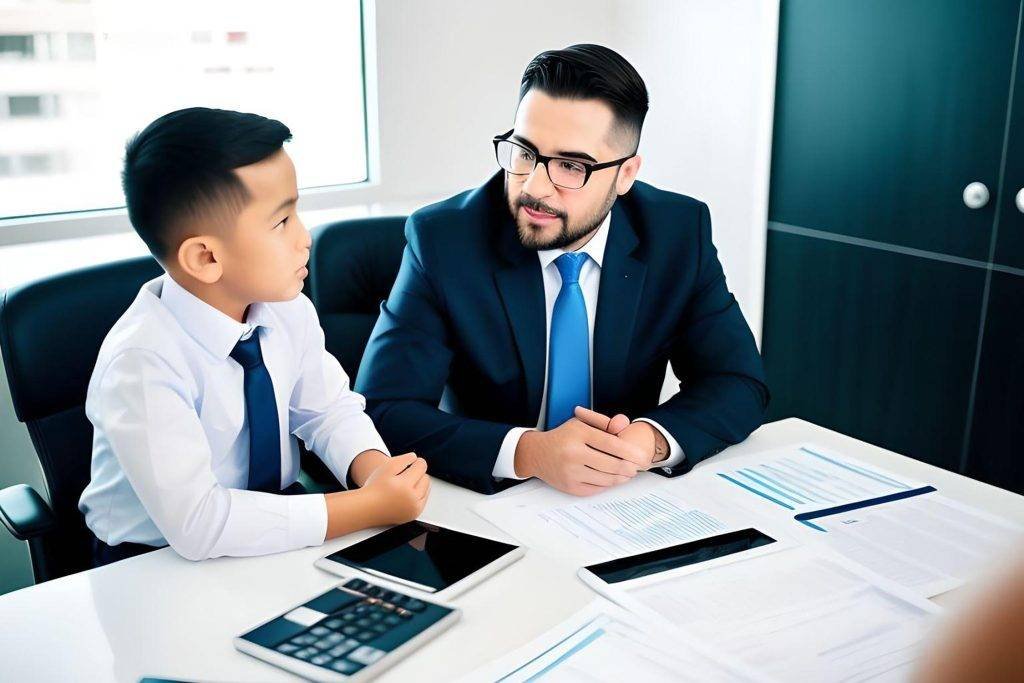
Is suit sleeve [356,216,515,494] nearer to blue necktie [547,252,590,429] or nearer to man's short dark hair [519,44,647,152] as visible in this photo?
blue necktie [547,252,590,429]

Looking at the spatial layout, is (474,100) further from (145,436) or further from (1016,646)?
(1016,646)

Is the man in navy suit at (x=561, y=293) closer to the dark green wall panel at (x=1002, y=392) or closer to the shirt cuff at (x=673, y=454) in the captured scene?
the shirt cuff at (x=673, y=454)

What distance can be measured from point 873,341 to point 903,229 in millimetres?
367

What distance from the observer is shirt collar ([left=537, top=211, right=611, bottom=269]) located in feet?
5.68

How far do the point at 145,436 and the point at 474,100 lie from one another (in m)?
2.28

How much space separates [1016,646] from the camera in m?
0.25

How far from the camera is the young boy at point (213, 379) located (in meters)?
1.17

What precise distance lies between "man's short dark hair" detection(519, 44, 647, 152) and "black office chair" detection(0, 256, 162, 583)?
801 mm

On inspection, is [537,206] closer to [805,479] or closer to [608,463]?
[608,463]

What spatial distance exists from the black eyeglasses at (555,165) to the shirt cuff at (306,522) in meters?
0.78

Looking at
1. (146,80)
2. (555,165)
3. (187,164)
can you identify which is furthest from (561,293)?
(146,80)

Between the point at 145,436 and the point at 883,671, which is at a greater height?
the point at 145,436

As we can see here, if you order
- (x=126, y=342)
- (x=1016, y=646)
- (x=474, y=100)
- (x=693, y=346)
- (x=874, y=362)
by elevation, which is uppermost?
(x=474, y=100)

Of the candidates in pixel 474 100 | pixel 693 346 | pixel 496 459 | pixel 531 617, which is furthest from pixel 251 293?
pixel 474 100
